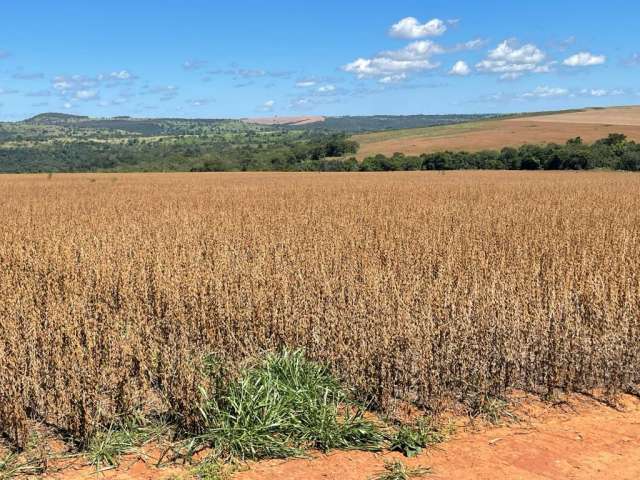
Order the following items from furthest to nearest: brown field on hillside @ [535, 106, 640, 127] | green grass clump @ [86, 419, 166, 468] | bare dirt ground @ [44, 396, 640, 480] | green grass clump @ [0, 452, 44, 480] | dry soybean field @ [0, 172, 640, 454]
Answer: brown field on hillside @ [535, 106, 640, 127]
dry soybean field @ [0, 172, 640, 454]
green grass clump @ [86, 419, 166, 468]
bare dirt ground @ [44, 396, 640, 480]
green grass clump @ [0, 452, 44, 480]

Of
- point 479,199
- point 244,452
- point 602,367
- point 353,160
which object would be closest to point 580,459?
point 602,367

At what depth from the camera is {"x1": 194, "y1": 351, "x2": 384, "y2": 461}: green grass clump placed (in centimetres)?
423

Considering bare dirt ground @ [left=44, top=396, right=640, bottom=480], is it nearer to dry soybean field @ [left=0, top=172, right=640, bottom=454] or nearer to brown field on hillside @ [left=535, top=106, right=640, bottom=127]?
dry soybean field @ [left=0, top=172, right=640, bottom=454]

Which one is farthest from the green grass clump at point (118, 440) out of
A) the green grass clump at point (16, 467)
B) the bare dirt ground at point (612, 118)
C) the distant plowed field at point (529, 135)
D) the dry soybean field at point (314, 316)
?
the bare dirt ground at point (612, 118)

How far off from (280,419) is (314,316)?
1.56 m

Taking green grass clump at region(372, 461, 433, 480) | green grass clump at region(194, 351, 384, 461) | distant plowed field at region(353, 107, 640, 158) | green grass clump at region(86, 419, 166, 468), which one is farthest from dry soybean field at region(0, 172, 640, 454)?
distant plowed field at region(353, 107, 640, 158)

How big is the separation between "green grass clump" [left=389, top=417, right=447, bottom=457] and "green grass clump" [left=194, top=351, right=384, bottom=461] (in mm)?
146

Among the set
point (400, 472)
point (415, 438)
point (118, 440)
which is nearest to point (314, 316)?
point (415, 438)

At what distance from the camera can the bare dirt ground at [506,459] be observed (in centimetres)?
394

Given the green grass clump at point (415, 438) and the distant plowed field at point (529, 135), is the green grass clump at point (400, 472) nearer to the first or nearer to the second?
the green grass clump at point (415, 438)

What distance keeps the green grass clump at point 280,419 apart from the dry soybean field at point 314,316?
0.23 metres

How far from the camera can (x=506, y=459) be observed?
4.17 m

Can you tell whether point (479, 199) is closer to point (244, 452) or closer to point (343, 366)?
point (343, 366)

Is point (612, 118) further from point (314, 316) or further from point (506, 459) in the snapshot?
point (506, 459)
